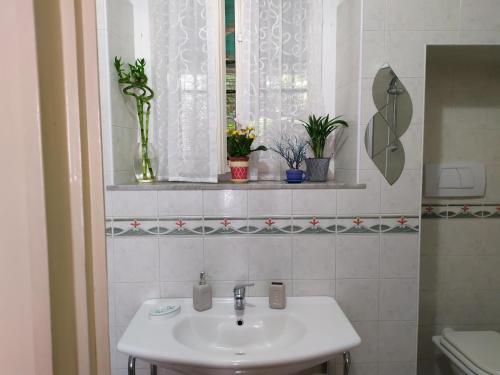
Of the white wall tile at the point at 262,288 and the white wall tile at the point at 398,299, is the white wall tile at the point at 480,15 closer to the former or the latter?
the white wall tile at the point at 398,299

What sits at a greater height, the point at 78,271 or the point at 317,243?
the point at 78,271

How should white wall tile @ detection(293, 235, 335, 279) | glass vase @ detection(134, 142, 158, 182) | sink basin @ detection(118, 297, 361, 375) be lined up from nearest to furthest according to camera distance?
sink basin @ detection(118, 297, 361, 375) < white wall tile @ detection(293, 235, 335, 279) < glass vase @ detection(134, 142, 158, 182)

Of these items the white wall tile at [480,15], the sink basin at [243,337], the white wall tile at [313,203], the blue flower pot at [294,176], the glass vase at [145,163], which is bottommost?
the sink basin at [243,337]

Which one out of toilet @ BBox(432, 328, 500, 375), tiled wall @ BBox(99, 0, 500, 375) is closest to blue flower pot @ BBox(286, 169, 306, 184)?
tiled wall @ BBox(99, 0, 500, 375)

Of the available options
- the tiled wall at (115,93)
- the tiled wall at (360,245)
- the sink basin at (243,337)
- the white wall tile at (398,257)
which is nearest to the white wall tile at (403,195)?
the tiled wall at (360,245)

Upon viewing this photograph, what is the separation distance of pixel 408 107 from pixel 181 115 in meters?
0.97

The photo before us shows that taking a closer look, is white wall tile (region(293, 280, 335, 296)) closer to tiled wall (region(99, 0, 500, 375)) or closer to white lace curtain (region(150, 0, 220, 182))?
tiled wall (region(99, 0, 500, 375))

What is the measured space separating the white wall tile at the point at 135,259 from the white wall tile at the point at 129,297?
3cm

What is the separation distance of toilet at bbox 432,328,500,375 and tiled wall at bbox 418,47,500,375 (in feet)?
0.71

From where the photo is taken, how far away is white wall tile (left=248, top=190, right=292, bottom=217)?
1322 millimetres

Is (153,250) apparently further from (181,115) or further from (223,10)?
(223,10)

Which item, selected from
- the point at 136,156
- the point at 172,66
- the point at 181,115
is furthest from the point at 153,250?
the point at 172,66

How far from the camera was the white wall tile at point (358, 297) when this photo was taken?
4.42 feet

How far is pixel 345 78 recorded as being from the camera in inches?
56.1
